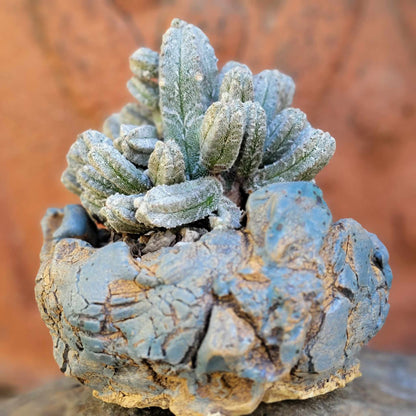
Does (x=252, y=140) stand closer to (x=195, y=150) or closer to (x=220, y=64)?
(x=195, y=150)

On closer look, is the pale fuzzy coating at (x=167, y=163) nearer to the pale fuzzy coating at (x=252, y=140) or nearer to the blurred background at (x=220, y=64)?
the pale fuzzy coating at (x=252, y=140)

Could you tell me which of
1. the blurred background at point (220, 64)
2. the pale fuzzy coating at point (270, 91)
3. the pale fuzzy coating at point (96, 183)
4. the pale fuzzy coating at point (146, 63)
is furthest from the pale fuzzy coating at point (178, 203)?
the blurred background at point (220, 64)

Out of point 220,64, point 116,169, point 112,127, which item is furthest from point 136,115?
point 220,64

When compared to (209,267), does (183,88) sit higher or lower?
higher

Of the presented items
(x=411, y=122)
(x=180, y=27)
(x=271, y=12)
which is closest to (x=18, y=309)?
(x=180, y=27)

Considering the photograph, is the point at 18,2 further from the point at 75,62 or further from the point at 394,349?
the point at 394,349

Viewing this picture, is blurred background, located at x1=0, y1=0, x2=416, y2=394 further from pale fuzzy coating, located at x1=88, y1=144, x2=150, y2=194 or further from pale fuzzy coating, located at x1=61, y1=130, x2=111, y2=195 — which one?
pale fuzzy coating, located at x1=88, y1=144, x2=150, y2=194

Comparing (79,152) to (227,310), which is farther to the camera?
(79,152)
